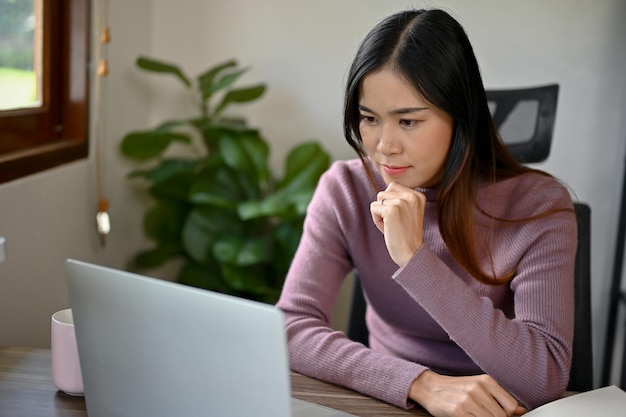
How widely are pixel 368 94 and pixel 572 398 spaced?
53cm

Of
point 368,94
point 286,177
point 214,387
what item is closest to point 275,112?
point 286,177

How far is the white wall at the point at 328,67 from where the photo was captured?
235 centimetres

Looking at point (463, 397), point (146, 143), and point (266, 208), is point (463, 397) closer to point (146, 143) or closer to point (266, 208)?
point (266, 208)

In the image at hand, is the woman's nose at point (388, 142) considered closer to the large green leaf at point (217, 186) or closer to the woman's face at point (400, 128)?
the woman's face at point (400, 128)

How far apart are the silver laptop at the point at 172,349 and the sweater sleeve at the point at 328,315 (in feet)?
1.21

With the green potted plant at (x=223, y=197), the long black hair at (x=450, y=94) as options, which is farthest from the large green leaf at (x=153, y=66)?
the long black hair at (x=450, y=94)

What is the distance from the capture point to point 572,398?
989 mm

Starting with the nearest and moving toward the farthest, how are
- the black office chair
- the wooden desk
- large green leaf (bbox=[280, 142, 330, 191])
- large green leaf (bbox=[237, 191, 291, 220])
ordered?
the wooden desk
the black office chair
large green leaf (bbox=[237, 191, 291, 220])
large green leaf (bbox=[280, 142, 330, 191])

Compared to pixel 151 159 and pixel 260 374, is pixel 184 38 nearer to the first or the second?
pixel 151 159

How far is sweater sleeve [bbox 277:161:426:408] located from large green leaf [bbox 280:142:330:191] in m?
0.84

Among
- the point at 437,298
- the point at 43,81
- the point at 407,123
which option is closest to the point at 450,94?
the point at 407,123

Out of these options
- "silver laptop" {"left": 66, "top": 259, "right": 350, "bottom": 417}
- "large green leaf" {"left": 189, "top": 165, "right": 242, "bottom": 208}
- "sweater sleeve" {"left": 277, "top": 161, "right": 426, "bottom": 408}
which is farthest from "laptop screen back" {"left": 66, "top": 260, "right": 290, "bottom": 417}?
"large green leaf" {"left": 189, "top": 165, "right": 242, "bottom": 208}

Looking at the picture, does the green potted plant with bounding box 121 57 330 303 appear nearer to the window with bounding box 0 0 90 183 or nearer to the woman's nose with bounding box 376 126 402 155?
the window with bounding box 0 0 90 183

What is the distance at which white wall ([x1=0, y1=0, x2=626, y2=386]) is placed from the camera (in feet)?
7.71
